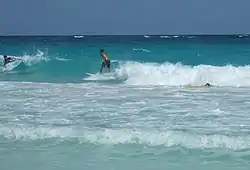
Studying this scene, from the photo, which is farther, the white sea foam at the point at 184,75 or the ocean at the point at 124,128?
the white sea foam at the point at 184,75

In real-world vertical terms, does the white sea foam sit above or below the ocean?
above

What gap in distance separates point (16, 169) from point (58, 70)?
16.4 metres

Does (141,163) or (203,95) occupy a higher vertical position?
(203,95)

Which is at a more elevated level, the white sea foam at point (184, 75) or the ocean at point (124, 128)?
the white sea foam at point (184, 75)

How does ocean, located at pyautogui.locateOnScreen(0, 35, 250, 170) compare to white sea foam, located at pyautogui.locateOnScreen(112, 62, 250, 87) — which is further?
white sea foam, located at pyautogui.locateOnScreen(112, 62, 250, 87)

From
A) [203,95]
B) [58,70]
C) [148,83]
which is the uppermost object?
[58,70]

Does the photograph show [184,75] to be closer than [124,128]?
No

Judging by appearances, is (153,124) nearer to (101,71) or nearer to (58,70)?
(101,71)

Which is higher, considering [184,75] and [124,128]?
[184,75]

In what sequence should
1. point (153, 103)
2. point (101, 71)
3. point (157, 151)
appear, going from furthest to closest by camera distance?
point (101, 71), point (153, 103), point (157, 151)

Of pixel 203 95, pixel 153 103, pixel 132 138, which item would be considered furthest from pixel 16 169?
pixel 203 95

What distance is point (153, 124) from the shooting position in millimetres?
8523

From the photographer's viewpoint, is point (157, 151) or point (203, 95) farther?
point (203, 95)

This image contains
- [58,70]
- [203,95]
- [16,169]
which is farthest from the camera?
[58,70]
